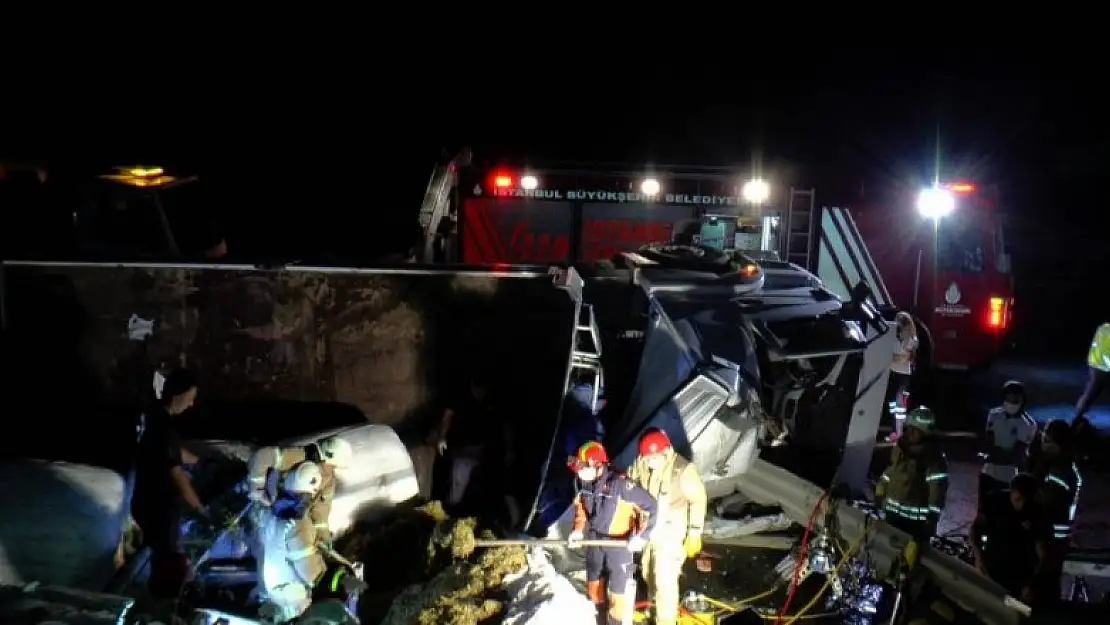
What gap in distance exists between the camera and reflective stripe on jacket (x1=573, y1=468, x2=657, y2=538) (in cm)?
462

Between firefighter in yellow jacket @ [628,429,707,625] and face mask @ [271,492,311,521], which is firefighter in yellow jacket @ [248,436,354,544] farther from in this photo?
firefighter in yellow jacket @ [628,429,707,625]

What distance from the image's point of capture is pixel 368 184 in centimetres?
2330

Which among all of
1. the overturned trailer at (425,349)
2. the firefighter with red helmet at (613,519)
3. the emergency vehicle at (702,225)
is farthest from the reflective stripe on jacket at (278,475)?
the emergency vehicle at (702,225)

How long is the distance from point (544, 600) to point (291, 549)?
4.42 feet

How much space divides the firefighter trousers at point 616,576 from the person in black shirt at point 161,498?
7.30 ft

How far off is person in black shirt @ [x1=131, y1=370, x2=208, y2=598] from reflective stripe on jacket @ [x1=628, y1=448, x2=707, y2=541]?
248 centimetres

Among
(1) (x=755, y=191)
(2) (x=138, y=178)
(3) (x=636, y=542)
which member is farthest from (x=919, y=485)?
(2) (x=138, y=178)

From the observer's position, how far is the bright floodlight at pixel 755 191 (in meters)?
10.1

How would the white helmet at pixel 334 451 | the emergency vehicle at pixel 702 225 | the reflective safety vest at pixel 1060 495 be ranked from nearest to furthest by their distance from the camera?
the white helmet at pixel 334 451 → the reflective safety vest at pixel 1060 495 → the emergency vehicle at pixel 702 225

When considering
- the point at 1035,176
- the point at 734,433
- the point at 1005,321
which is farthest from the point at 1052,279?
the point at 734,433

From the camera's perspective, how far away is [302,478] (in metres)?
4.02

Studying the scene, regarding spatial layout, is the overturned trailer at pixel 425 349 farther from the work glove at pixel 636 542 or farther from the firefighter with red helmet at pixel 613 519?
the work glove at pixel 636 542

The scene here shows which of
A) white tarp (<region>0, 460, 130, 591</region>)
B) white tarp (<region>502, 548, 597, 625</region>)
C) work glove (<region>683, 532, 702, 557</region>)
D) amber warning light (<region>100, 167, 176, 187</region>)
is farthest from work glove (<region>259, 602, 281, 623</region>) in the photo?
amber warning light (<region>100, 167, 176, 187</region>)

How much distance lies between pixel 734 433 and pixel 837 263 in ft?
21.4
